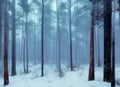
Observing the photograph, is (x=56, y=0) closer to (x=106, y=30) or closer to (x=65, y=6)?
(x=65, y=6)

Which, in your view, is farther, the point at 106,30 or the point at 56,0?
the point at 56,0

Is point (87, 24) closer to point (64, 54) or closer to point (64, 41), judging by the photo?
point (64, 41)

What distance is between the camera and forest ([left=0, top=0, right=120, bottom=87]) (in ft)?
44.6

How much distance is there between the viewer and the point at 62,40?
5931 centimetres

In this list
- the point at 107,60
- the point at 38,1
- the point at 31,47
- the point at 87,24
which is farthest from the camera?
the point at 31,47

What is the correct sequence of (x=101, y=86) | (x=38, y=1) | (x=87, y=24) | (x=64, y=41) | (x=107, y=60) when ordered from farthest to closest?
(x=64, y=41)
(x=87, y=24)
(x=38, y=1)
(x=107, y=60)
(x=101, y=86)

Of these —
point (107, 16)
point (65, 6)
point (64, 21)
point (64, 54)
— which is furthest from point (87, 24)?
point (107, 16)

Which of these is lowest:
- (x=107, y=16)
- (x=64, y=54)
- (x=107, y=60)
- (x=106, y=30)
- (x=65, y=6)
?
(x=64, y=54)

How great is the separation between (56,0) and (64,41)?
25727 millimetres

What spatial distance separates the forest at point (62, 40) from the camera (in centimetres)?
1360

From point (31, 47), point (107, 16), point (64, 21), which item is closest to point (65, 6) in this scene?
point (64, 21)

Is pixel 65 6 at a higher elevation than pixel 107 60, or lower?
higher

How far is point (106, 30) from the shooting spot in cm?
1357

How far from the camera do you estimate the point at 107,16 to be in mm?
13594
